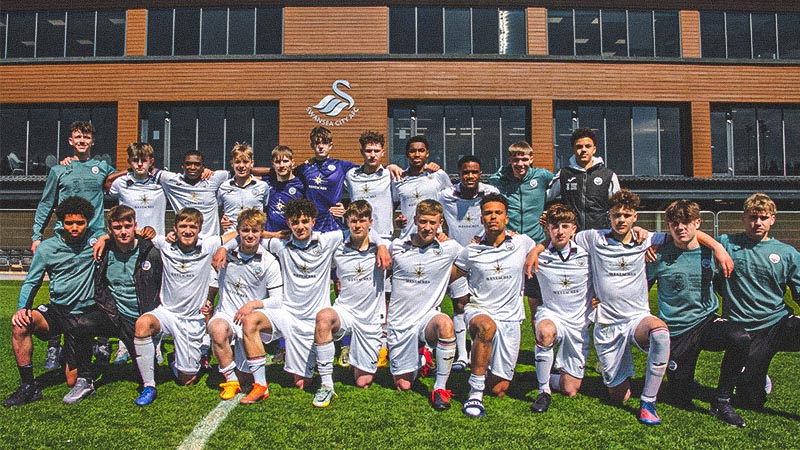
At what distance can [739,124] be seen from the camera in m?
20.5

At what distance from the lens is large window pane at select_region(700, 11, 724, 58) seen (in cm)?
2017

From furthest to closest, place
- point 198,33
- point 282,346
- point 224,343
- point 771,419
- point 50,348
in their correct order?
point 198,33 → point 282,346 → point 50,348 → point 224,343 → point 771,419

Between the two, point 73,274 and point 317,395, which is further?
point 73,274

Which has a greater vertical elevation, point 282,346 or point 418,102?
point 418,102

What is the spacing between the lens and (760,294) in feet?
13.5

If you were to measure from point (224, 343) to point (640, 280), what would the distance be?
11.0 feet

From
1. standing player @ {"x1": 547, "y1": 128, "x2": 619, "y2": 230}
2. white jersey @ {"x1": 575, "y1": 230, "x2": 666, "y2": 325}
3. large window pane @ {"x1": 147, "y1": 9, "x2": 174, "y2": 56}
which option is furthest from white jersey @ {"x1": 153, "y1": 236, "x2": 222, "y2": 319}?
large window pane @ {"x1": 147, "y1": 9, "x2": 174, "y2": 56}

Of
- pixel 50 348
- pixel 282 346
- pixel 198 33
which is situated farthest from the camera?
pixel 198 33

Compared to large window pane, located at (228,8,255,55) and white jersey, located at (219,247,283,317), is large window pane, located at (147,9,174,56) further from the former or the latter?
white jersey, located at (219,247,283,317)

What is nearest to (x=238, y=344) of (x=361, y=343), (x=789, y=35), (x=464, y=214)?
(x=361, y=343)

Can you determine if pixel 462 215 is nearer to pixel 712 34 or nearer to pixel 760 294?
pixel 760 294

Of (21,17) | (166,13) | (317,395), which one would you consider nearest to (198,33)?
(166,13)

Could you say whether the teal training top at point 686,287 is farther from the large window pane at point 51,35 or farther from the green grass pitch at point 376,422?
the large window pane at point 51,35

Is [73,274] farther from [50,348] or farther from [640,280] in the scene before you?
A: [640,280]
